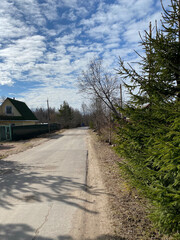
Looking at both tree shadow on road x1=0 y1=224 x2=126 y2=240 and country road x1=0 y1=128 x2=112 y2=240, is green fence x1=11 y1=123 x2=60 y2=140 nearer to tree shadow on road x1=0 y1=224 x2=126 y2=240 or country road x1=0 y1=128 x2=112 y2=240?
country road x1=0 y1=128 x2=112 y2=240

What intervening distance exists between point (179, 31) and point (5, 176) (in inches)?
304

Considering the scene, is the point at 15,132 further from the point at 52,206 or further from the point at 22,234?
the point at 22,234

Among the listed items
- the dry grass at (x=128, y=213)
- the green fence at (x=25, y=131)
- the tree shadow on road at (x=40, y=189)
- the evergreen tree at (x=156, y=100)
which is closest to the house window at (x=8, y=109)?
the green fence at (x=25, y=131)

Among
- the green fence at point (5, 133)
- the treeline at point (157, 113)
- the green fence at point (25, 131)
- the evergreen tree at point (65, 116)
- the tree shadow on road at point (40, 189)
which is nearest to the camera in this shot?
the treeline at point (157, 113)

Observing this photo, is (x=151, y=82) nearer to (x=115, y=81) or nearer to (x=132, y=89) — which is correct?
(x=132, y=89)

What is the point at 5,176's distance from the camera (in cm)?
734

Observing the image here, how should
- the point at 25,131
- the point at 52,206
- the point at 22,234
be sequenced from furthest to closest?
1. the point at 25,131
2. the point at 52,206
3. the point at 22,234

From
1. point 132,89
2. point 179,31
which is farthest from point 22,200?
point 179,31

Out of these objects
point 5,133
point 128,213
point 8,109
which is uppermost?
point 8,109

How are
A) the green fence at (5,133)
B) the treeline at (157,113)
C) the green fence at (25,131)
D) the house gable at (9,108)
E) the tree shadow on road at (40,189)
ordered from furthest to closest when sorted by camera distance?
the house gable at (9,108)
the green fence at (25,131)
the green fence at (5,133)
the tree shadow on road at (40,189)
the treeline at (157,113)

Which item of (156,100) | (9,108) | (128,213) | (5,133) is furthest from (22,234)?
(9,108)

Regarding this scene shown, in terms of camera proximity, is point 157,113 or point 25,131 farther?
point 25,131

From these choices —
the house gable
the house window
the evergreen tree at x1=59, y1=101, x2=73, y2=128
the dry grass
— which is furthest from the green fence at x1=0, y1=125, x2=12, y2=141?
the evergreen tree at x1=59, y1=101, x2=73, y2=128

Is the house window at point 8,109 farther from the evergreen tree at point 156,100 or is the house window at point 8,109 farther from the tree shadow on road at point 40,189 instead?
the evergreen tree at point 156,100
